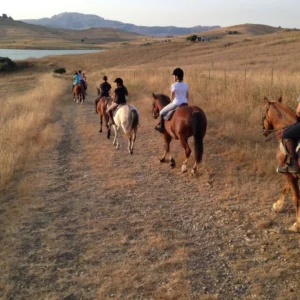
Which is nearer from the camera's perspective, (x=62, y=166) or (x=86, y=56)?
(x=62, y=166)

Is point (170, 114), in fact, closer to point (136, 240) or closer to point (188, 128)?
point (188, 128)

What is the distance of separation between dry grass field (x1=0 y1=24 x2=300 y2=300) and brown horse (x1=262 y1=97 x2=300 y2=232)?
230mm

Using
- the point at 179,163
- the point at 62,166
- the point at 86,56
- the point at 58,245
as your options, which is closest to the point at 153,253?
the point at 58,245

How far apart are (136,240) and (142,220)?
0.70 metres

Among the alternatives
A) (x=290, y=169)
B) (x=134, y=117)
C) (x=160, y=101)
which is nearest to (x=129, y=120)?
(x=134, y=117)

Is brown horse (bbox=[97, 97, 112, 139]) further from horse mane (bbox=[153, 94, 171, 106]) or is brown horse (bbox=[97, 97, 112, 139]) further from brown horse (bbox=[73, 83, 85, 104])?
brown horse (bbox=[73, 83, 85, 104])

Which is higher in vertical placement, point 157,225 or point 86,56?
point 86,56

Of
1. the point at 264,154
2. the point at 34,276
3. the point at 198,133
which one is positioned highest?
the point at 198,133

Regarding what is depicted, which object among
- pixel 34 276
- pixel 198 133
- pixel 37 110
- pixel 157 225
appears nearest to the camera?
pixel 34 276

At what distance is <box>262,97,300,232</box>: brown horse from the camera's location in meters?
5.70

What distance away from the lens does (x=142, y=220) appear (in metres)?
6.08

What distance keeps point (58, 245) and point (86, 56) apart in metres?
62.8

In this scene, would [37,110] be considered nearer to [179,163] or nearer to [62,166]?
[62,166]

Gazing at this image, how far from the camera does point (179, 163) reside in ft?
29.9
